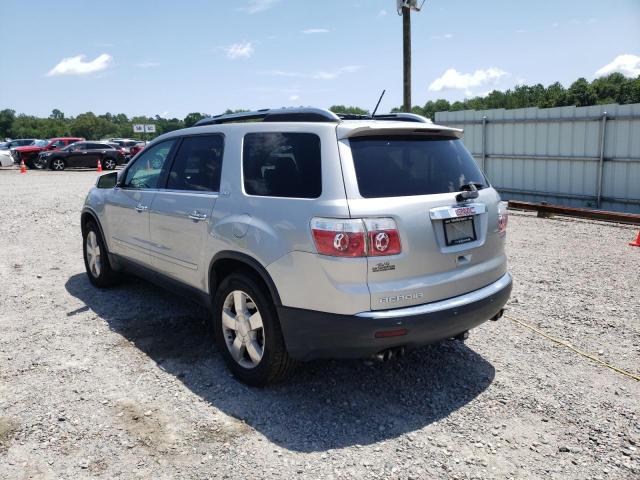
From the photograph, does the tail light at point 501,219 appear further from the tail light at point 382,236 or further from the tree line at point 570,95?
the tree line at point 570,95

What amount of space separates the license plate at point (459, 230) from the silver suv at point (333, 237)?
12 mm

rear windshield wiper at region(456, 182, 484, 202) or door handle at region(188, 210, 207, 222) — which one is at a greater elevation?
rear windshield wiper at region(456, 182, 484, 202)

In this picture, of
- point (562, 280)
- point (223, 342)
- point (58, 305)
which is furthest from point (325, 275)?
point (562, 280)

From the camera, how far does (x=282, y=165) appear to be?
144 inches

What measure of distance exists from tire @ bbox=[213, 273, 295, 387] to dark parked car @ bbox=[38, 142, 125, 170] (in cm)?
2825

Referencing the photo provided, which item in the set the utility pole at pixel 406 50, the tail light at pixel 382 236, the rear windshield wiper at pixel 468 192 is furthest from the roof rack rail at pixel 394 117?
the utility pole at pixel 406 50

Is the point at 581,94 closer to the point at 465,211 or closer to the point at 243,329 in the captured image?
the point at 465,211

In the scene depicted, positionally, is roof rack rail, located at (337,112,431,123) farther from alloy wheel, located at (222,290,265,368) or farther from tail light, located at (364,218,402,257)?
alloy wheel, located at (222,290,265,368)

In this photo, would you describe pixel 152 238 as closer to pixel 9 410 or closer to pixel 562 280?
pixel 9 410

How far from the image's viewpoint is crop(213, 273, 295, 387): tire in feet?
11.8

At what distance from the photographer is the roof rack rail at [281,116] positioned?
3.59 meters

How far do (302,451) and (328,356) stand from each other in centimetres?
57

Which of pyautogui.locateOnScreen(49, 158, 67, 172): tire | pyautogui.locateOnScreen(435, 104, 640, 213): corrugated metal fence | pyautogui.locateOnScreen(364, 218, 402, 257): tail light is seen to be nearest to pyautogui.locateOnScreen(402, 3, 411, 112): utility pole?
pyautogui.locateOnScreen(435, 104, 640, 213): corrugated metal fence

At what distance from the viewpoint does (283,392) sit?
150 inches
